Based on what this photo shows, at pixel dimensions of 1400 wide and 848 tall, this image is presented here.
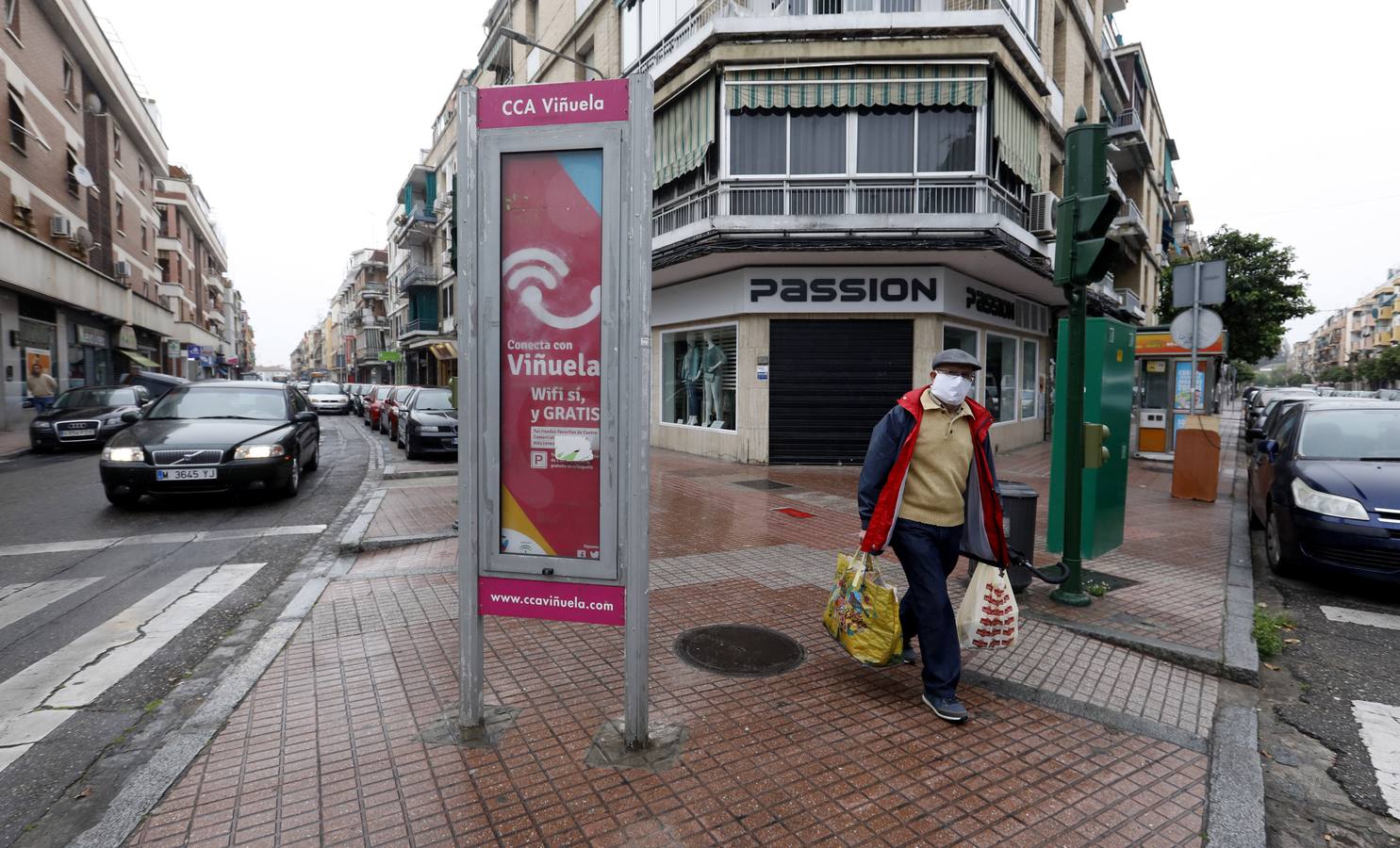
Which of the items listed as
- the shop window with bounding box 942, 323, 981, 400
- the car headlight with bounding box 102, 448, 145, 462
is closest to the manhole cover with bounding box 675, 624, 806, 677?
the car headlight with bounding box 102, 448, 145, 462

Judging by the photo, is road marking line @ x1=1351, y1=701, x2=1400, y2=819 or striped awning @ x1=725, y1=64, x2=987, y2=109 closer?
road marking line @ x1=1351, y1=701, x2=1400, y2=819

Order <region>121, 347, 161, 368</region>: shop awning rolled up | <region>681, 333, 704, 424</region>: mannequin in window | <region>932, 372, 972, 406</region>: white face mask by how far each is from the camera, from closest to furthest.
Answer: <region>932, 372, 972, 406</region>: white face mask → <region>681, 333, 704, 424</region>: mannequin in window → <region>121, 347, 161, 368</region>: shop awning rolled up

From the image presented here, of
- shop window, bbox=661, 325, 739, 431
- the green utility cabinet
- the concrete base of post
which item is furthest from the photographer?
shop window, bbox=661, 325, 739, 431

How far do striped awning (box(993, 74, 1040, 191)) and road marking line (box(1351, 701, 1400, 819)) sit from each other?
38.5 ft

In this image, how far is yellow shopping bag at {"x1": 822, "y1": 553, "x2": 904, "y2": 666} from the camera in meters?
3.74

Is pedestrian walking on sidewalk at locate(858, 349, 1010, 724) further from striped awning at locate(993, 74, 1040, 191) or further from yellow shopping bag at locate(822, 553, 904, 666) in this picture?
striped awning at locate(993, 74, 1040, 191)

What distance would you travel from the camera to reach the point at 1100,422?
241 inches

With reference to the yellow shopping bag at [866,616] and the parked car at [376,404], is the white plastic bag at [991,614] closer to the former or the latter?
the yellow shopping bag at [866,616]

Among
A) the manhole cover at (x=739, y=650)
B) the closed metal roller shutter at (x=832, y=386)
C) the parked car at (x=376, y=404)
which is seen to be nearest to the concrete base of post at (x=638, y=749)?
the manhole cover at (x=739, y=650)

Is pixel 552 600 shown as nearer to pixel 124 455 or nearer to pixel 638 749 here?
pixel 638 749

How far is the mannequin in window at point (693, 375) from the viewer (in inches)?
615

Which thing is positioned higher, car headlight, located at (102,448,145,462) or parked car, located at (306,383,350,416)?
parked car, located at (306,383,350,416)

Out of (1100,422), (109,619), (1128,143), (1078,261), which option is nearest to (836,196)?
(1100,422)

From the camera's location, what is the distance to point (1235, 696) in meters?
3.97
